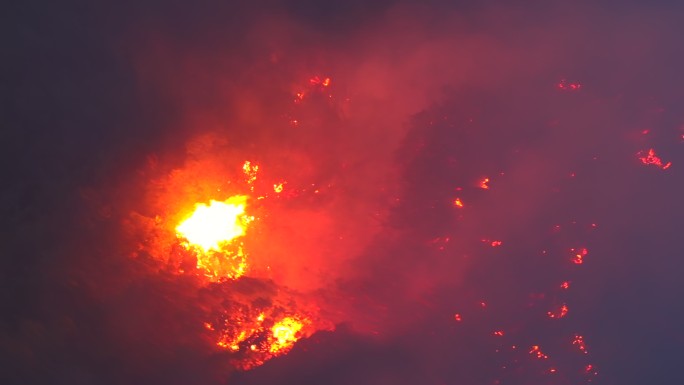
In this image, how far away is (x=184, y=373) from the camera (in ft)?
18.4

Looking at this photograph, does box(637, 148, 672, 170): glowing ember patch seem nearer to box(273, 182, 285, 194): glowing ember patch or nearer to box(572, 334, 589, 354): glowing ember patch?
box(572, 334, 589, 354): glowing ember patch

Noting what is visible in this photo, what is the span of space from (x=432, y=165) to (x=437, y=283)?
1.28 m

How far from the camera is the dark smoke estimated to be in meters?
4.78

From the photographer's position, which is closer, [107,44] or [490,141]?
[107,44]

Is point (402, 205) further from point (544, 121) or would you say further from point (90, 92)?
point (90, 92)

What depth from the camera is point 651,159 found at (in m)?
5.16

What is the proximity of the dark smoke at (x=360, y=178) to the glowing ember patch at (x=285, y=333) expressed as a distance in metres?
0.14

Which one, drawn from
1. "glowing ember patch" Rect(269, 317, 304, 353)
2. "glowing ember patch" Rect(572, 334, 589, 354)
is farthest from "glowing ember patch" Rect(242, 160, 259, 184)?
"glowing ember patch" Rect(572, 334, 589, 354)

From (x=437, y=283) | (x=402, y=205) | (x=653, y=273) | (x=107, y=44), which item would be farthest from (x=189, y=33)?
(x=653, y=273)

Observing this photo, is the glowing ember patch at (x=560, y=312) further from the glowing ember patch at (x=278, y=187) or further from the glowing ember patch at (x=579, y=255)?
the glowing ember patch at (x=278, y=187)

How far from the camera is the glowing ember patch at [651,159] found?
203 inches

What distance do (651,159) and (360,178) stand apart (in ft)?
10.2

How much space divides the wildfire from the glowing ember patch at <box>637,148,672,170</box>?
13.7 feet

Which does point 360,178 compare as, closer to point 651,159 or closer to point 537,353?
point 537,353
